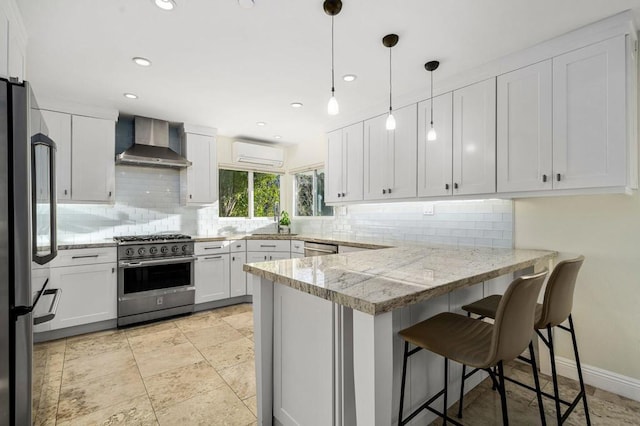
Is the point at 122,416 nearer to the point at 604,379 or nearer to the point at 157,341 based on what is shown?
the point at 157,341

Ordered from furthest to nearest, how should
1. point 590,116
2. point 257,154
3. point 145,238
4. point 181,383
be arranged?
point 257,154
point 145,238
point 181,383
point 590,116

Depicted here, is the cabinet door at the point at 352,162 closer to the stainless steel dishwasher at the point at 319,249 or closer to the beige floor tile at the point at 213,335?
the stainless steel dishwasher at the point at 319,249

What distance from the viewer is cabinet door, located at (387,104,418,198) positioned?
3129 millimetres

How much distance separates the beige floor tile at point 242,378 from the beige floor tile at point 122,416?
521 millimetres

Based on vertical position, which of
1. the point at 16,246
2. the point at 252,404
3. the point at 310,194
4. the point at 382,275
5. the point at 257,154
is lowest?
the point at 252,404

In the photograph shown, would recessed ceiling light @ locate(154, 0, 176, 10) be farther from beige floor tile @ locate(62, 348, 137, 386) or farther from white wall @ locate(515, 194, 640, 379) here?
white wall @ locate(515, 194, 640, 379)

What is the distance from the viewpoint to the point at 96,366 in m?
2.59

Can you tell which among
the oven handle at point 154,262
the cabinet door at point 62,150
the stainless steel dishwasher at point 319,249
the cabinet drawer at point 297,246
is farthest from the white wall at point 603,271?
the cabinet door at point 62,150

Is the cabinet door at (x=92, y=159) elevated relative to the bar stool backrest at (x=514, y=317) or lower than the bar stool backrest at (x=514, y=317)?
elevated

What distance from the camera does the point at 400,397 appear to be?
5.10ft

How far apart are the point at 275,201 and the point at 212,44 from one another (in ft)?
10.9

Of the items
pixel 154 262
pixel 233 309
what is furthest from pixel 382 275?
pixel 233 309

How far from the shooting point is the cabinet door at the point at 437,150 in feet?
9.30

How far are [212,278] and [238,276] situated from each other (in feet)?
1.16
